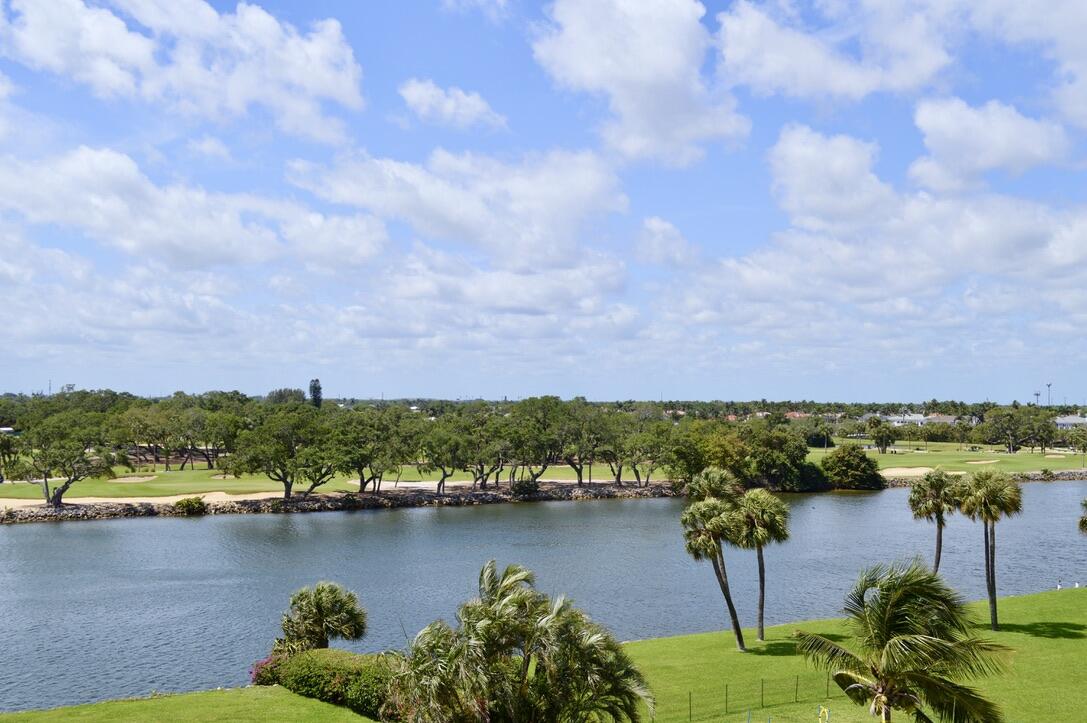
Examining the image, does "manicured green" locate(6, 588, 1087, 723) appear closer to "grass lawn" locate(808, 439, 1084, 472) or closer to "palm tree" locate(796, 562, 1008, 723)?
"palm tree" locate(796, 562, 1008, 723)

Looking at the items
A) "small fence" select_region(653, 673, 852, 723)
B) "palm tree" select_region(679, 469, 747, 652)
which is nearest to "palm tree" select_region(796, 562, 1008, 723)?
"small fence" select_region(653, 673, 852, 723)

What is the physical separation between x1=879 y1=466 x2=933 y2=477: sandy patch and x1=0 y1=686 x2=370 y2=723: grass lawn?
408 feet

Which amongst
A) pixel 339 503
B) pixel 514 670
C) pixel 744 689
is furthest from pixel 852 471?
pixel 514 670

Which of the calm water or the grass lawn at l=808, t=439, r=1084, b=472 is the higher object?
the grass lawn at l=808, t=439, r=1084, b=472

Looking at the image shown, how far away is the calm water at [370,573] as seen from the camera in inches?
1624

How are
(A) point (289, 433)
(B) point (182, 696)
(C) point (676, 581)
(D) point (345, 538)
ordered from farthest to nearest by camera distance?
(A) point (289, 433)
(D) point (345, 538)
(C) point (676, 581)
(B) point (182, 696)

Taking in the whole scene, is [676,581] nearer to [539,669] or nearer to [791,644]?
[791,644]

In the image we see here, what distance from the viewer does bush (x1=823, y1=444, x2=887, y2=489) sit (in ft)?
414

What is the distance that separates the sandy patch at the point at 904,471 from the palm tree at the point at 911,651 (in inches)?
5016

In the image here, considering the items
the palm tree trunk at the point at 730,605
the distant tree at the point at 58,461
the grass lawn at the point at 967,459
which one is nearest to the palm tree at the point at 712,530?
the palm tree trunk at the point at 730,605

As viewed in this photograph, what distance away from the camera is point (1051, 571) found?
60438 millimetres

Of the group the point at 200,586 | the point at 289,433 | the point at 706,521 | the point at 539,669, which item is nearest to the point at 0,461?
the point at 289,433

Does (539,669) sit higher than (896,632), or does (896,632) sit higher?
(896,632)

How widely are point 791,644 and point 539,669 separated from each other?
2261 cm
